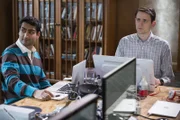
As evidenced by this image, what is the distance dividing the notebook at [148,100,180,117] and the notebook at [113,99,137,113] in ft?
0.60

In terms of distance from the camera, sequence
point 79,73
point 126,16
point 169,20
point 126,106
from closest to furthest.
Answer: point 126,106 → point 79,73 → point 169,20 → point 126,16

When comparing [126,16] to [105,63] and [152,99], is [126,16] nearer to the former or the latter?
[105,63]

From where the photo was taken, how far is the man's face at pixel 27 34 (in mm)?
2820

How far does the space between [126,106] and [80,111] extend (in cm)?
96

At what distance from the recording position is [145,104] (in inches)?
95.0

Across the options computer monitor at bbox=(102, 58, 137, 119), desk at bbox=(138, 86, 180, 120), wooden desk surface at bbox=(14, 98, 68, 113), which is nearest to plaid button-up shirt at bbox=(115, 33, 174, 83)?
desk at bbox=(138, 86, 180, 120)

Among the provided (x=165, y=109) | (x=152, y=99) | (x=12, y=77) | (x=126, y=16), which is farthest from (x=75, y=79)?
(x=126, y=16)

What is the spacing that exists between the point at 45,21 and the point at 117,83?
3.65 meters

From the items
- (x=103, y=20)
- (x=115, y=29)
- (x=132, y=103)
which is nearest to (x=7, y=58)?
(x=132, y=103)

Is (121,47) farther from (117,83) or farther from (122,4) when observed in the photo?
(117,83)

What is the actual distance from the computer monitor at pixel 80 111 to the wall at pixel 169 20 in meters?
3.84

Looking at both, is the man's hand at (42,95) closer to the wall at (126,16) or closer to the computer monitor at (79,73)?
the computer monitor at (79,73)

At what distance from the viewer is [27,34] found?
284 centimetres

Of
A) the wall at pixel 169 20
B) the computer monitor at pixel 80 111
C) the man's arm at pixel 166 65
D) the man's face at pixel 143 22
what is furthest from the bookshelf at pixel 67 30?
the computer monitor at pixel 80 111
